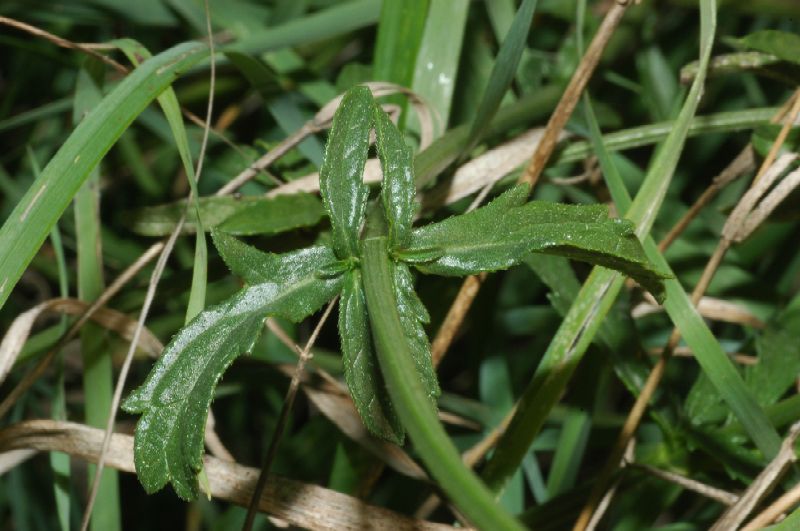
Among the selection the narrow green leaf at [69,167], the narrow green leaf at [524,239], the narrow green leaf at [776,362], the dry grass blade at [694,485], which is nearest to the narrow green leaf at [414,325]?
the narrow green leaf at [524,239]

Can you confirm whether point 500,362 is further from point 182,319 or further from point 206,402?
point 206,402

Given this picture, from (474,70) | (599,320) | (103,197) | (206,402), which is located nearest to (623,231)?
(599,320)

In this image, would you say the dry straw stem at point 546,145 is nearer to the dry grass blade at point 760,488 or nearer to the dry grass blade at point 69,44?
the dry grass blade at point 760,488

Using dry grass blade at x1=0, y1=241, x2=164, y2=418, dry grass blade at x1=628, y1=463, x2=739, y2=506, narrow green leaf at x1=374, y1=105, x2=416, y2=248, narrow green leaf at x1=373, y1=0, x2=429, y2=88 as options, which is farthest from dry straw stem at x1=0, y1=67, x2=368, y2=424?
dry grass blade at x1=628, y1=463, x2=739, y2=506

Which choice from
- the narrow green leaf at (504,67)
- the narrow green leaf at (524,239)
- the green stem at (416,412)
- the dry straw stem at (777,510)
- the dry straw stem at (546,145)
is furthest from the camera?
the dry straw stem at (546,145)

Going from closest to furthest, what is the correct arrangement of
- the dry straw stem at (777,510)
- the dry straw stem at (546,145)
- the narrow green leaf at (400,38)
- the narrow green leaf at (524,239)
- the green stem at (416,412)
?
the green stem at (416,412)
the narrow green leaf at (524,239)
the dry straw stem at (777,510)
the dry straw stem at (546,145)
the narrow green leaf at (400,38)

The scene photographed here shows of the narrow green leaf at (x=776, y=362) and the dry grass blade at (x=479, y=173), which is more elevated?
the dry grass blade at (x=479, y=173)

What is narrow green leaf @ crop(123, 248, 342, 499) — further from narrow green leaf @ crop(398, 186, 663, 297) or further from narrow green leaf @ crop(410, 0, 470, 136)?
narrow green leaf @ crop(410, 0, 470, 136)
